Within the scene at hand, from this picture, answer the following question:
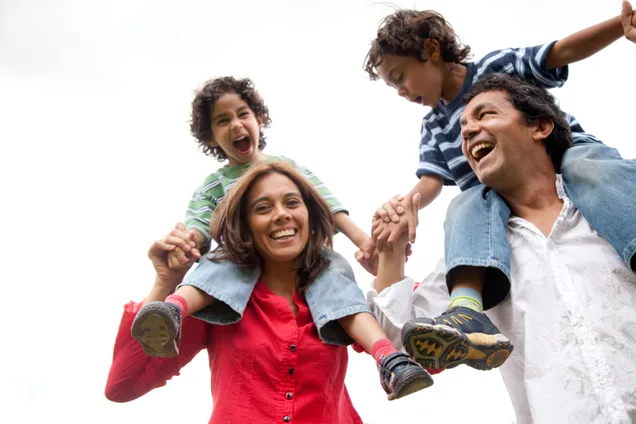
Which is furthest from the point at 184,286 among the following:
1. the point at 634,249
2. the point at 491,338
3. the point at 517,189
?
the point at 634,249

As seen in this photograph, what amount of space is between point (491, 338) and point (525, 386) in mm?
360

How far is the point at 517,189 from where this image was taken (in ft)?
9.01

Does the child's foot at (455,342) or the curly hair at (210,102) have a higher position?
the curly hair at (210,102)

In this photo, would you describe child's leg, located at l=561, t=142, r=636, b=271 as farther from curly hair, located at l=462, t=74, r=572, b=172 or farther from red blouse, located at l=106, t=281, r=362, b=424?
red blouse, located at l=106, t=281, r=362, b=424

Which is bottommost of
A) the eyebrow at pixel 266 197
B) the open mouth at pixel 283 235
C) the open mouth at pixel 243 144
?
the open mouth at pixel 283 235

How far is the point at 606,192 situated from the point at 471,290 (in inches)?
26.5

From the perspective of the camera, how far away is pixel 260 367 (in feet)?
8.54

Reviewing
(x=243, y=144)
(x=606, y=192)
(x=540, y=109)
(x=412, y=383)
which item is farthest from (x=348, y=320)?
(x=243, y=144)

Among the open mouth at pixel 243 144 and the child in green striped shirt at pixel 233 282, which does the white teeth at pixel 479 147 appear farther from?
the open mouth at pixel 243 144

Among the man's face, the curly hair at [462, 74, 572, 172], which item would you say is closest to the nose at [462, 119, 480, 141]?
the man's face

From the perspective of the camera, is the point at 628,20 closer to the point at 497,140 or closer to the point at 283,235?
the point at 497,140

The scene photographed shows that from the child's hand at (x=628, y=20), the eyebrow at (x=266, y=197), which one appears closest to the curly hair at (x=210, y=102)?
the eyebrow at (x=266, y=197)

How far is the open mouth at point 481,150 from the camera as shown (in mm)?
2768

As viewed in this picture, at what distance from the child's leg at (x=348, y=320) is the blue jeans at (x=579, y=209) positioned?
419mm
